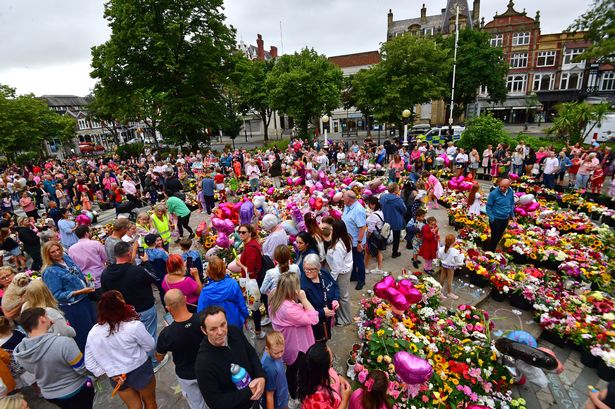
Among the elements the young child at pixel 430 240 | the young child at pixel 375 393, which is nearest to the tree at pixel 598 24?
the young child at pixel 430 240

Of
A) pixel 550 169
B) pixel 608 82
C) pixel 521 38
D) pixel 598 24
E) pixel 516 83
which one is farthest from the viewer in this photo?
pixel 516 83

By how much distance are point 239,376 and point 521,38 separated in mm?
52202

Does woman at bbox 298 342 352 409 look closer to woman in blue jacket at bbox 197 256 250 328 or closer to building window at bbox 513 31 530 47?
woman in blue jacket at bbox 197 256 250 328

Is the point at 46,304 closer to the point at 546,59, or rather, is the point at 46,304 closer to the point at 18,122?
the point at 18,122

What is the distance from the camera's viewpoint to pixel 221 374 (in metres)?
2.38

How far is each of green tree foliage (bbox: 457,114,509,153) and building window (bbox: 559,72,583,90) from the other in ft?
114

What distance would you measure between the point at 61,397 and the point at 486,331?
532cm

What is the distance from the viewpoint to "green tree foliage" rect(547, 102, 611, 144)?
16078 mm

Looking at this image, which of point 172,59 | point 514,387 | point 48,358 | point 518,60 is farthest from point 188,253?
point 518,60

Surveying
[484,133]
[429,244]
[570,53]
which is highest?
[570,53]

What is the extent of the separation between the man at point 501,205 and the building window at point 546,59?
151ft

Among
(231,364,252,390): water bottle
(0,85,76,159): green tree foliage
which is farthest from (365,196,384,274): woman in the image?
(0,85,76,159): green tree foliage

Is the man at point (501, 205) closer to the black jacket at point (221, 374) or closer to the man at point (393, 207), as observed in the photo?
the man at point (393, 207)

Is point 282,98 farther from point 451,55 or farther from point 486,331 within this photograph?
point 486,331
